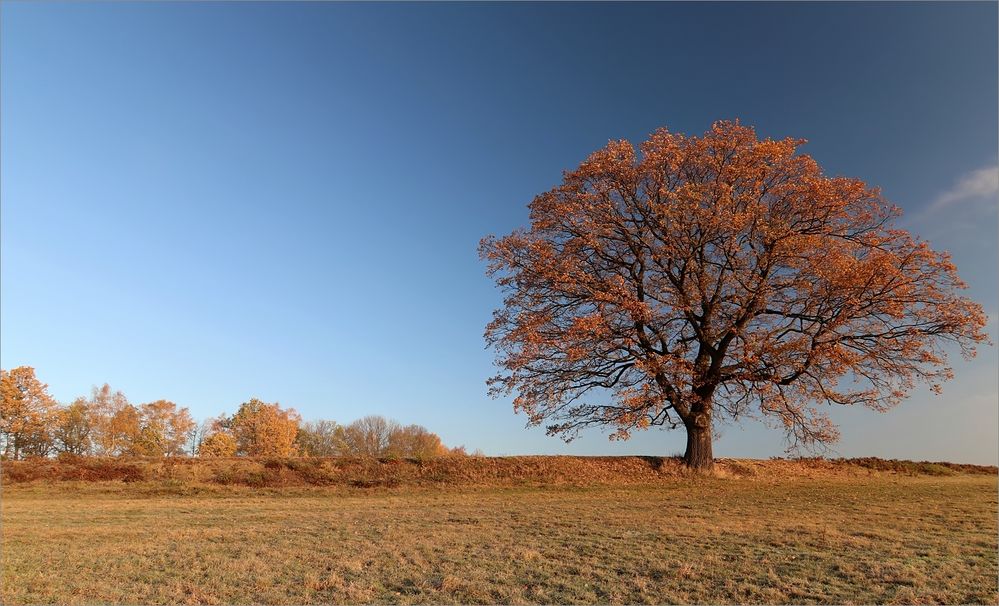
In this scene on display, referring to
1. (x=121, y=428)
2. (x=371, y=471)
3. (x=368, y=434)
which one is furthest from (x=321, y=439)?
(x=371, y=471)

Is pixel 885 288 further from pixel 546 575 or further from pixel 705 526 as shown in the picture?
pixel 546 575

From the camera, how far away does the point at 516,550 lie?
34.2 feet

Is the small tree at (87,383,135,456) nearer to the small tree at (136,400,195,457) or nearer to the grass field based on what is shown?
the small tree at (136,400,195,457)

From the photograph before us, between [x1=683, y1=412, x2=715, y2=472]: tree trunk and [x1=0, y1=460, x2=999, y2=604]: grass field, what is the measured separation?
5.79 metres

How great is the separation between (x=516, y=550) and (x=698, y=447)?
17858mm

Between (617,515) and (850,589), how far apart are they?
309 inches

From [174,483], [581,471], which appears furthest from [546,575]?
[174,483]

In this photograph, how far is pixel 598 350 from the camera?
2391 centimetres

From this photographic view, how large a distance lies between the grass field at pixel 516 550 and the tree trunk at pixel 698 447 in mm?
5788

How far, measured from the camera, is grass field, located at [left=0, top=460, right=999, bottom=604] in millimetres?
7957

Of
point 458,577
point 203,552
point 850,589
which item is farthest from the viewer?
point 203,552

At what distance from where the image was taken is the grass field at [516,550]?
796 cm

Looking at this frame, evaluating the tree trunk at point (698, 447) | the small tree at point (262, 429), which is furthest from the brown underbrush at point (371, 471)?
the small tree at point (262, 429)

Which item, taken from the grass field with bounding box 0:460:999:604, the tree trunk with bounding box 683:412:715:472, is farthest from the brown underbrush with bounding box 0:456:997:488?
the grass field with bounding box 0:460:999:604
